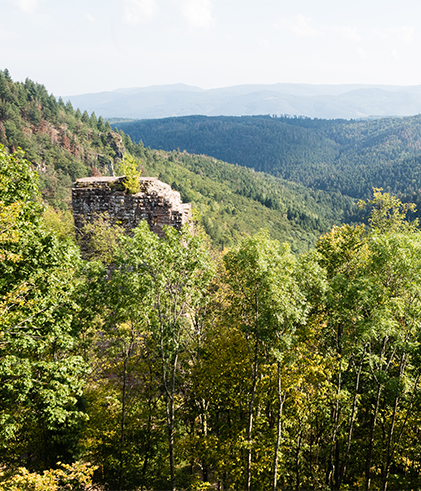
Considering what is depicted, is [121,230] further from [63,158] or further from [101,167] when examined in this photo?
[101,167]

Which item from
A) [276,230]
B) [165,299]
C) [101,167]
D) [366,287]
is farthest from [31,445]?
[276,230]

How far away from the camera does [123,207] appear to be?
69.4 ft

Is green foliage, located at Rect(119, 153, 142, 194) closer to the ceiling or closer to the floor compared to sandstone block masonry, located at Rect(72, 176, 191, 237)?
closer to the ceiling

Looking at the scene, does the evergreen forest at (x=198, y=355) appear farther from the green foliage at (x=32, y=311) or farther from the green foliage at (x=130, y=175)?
the green foliage at (x=130, y=175)

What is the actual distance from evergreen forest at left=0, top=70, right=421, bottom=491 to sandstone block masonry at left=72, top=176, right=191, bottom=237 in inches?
36.3

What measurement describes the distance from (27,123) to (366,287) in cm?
13126

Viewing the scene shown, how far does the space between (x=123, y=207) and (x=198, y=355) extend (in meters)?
9.66

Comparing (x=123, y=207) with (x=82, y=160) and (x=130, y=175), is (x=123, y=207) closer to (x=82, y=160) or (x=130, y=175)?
(x=130, y=175)

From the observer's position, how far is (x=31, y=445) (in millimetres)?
15523

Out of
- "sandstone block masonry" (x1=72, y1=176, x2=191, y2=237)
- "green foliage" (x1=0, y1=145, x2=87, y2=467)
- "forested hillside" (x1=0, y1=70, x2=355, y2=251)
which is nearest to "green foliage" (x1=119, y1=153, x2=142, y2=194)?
"sandstone block masonry" (x1=72, y1=176, x2=191, y2=237)

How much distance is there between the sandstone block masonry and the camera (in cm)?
2108

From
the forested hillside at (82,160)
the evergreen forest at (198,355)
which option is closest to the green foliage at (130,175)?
the evergreen forest at (198,355)

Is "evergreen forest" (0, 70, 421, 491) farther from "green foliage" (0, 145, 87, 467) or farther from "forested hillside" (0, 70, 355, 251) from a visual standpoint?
"forested hillside" (0, 70, 355, 251)

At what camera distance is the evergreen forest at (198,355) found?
13023 millimetres
